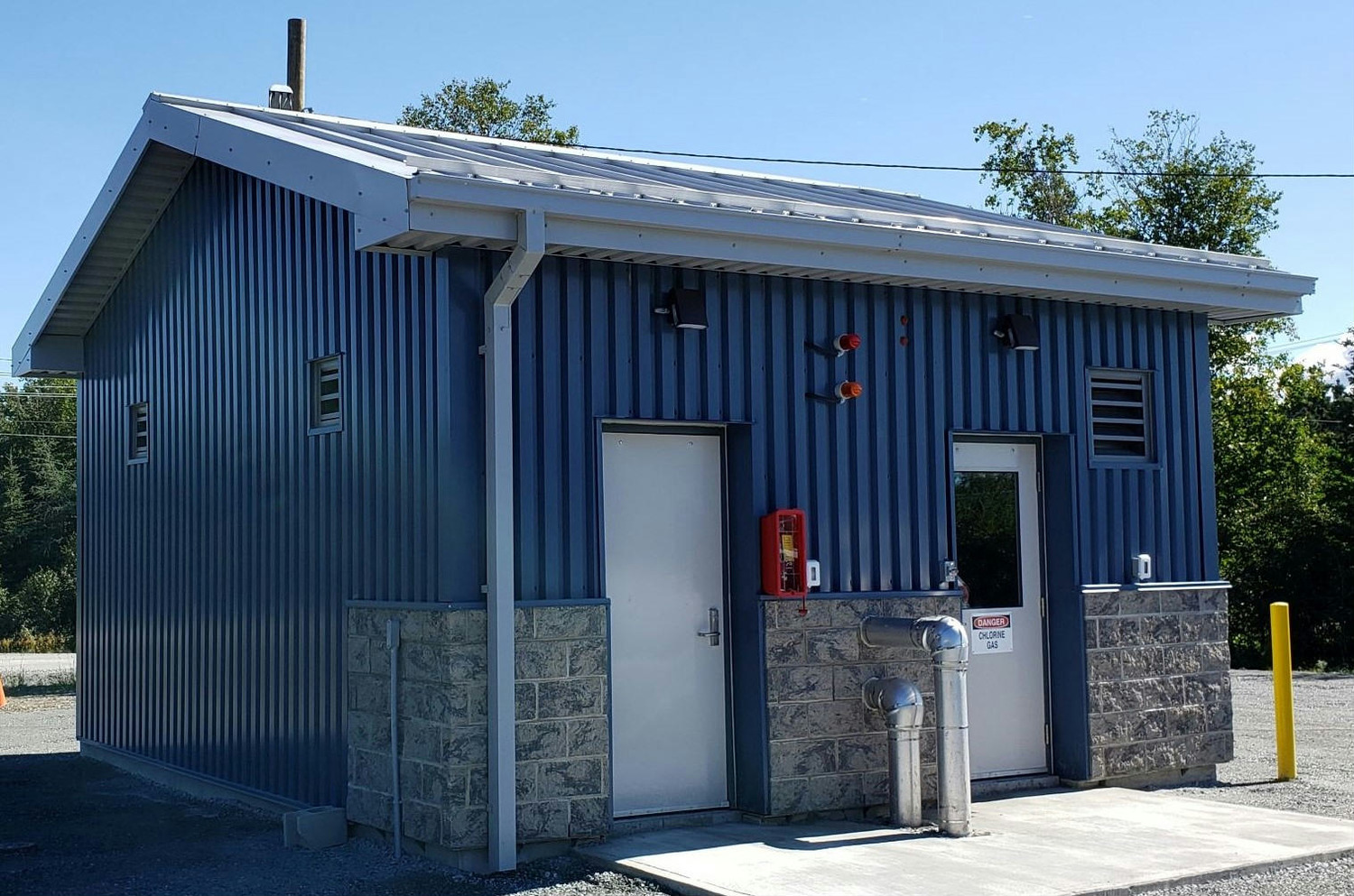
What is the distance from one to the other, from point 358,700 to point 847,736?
282cm

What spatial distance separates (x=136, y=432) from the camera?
1205cm

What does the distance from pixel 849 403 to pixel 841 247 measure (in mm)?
1088

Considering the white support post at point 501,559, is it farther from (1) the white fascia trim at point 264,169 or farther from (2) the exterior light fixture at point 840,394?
(2) the exterior light fixture at point 840,394

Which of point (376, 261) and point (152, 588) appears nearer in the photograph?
point (376, 261)

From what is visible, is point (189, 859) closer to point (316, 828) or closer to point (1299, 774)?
point (316, 828)

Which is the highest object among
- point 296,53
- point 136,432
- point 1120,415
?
point 296,53

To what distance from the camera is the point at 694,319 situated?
835cm

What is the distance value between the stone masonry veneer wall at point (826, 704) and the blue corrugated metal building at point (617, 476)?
0.07ft

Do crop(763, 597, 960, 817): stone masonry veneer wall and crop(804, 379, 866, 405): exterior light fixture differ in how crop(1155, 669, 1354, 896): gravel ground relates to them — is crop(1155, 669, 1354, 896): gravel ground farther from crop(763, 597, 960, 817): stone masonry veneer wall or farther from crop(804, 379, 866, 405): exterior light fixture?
crop(804, 379, 866, 405): exterior light fixture

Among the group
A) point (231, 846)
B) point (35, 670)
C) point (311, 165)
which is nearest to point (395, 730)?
point (231, 846)

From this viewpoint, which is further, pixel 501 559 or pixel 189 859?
pixel 189 859

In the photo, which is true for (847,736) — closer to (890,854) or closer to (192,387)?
(890,854)

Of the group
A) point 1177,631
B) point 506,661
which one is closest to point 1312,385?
point 1177,631

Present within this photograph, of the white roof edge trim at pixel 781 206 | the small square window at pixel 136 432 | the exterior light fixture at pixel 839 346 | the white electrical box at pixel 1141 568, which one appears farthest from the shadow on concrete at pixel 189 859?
the white electrical box at pixel 1141 568
